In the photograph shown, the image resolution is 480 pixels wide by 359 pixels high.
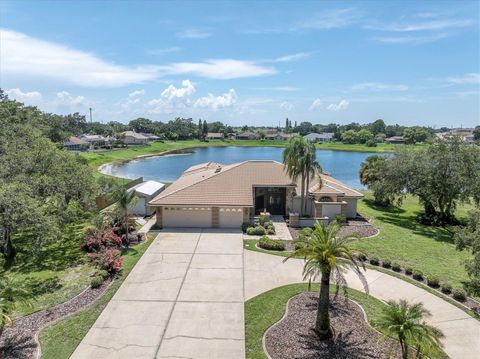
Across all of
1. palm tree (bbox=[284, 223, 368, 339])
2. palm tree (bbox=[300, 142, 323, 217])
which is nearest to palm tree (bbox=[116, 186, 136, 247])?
palm tree (bbox=[300, 142, 323, 217])

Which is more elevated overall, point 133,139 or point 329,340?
point 133,139

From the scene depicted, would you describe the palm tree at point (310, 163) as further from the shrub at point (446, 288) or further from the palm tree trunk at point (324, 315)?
the palm tree trunk at point (324, 315)

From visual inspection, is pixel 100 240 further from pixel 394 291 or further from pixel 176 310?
pixel 394 291

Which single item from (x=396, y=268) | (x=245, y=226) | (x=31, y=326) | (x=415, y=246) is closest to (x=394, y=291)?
(x=396, y=268)

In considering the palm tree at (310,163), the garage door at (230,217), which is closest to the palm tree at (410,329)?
the garage door at (230,217)

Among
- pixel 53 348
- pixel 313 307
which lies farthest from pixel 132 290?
pixel 313 307

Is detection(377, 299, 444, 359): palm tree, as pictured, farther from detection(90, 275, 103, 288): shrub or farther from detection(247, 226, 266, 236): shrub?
detection(247, 226, 266, 236): shrub
